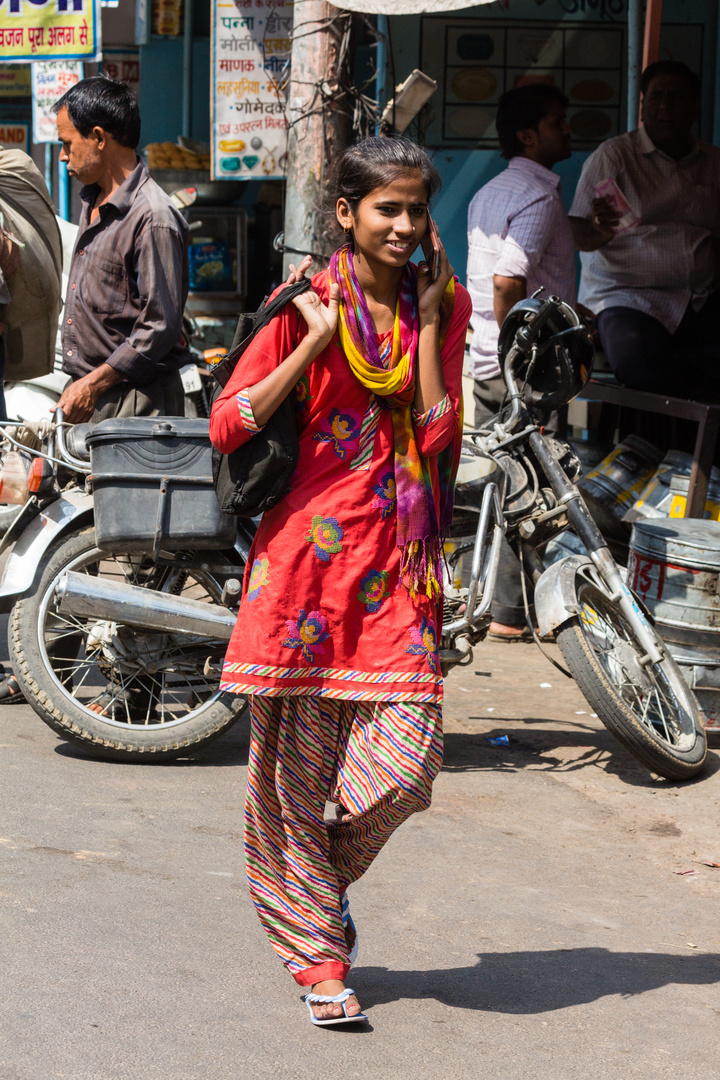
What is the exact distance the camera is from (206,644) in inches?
175

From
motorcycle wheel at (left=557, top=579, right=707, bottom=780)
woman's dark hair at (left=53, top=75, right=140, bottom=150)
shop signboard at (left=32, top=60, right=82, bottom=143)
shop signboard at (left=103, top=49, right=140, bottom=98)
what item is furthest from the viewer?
shop signboard at (left=103, top=49, right=140, bottom=98)

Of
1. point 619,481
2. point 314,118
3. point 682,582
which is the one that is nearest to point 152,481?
point 682,582

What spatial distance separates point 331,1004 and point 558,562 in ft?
7.56

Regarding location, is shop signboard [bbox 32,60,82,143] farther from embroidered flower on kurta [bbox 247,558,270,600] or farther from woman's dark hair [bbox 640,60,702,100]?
embroidered flower on kurta [bbox 247,558,270,600]

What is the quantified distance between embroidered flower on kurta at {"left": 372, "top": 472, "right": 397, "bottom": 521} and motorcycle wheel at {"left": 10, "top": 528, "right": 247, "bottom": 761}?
177 centimetres

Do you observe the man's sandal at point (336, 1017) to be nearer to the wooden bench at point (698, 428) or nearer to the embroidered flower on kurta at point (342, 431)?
the embroidered flower on kurta at point (342, 431)

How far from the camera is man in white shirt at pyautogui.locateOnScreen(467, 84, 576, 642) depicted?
19.6 feet

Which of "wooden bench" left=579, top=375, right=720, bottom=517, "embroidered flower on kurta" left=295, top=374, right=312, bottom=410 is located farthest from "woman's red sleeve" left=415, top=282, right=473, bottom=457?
"wooden bench" left=579, top=375, right=720, bottom=517

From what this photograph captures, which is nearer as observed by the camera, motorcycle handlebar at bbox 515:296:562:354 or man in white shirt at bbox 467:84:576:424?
motorcycle handlebar at bbox 515:296:562:354

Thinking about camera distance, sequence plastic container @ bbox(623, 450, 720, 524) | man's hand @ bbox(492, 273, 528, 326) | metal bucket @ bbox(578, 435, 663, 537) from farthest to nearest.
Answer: metal bucket @ bbox(578, 435, 663, 537) < plastic container @ bbox(623, 450, 720, 524) < man's hand @ bbox(492, 273, 528, 326)

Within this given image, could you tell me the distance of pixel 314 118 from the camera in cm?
582

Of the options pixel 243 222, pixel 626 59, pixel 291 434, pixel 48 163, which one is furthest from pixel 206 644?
pixel 48 163

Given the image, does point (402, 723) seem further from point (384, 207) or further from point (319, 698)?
point (384, 207)

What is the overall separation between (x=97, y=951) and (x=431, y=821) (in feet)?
4.51
